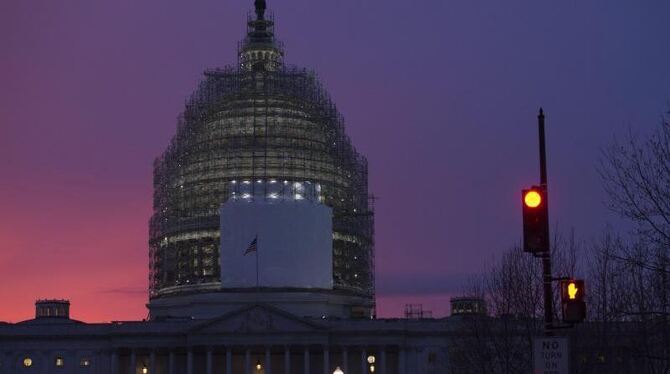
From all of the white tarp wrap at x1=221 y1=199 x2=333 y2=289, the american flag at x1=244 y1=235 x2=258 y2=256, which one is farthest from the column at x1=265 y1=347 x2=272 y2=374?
the american flag at x1=244 y1=235 x2=258 y2=256

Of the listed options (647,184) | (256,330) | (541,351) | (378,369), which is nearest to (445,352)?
(378,369)

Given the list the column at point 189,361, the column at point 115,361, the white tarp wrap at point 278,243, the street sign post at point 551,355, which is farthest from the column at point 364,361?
the street sign post at point 551,355

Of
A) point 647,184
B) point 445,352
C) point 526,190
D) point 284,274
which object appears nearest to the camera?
point 526,190

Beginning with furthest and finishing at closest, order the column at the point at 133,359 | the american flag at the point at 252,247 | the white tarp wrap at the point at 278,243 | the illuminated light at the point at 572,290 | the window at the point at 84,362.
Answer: the white tarp wrap at the point at 278,243, the american flag at the point at 252,247, the window at the point at 84,362, the column at the point at 133,359, the illuminated light at the point at 572,290

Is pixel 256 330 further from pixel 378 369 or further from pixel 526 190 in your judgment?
pixel 526 190

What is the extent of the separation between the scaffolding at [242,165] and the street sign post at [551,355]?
147 metres

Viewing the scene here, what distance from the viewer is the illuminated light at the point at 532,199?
40.0 metres

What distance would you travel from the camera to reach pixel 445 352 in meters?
173

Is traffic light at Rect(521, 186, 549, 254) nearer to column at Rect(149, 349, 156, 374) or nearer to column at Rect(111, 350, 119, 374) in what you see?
column at Rect(149, 349, 156, 374)

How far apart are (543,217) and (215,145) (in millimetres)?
153139

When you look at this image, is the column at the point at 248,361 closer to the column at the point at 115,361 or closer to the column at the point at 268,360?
the column at the point at 268,360

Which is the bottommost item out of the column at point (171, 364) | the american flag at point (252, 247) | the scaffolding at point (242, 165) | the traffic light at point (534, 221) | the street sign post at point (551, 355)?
the street sign post at point (551, 355)

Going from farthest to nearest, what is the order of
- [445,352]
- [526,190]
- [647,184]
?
[445,352] < [647,184] < [526,190]

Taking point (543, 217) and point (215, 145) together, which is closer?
point (543, 217)
